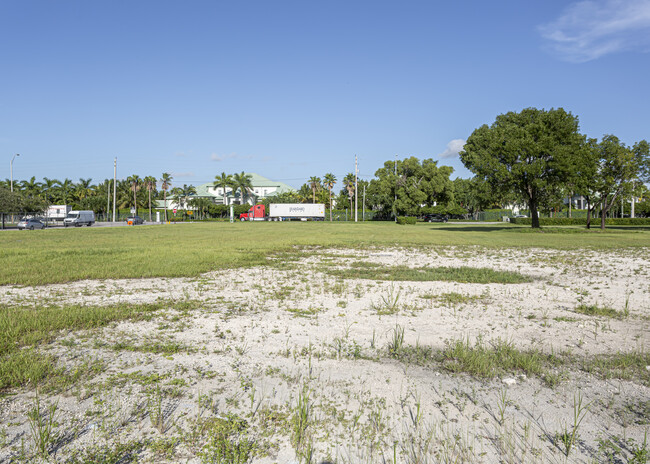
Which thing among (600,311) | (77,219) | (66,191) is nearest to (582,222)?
(600,311)

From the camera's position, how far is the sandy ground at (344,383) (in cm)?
321

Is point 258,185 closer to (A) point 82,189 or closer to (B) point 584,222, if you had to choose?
(A) point 82,189

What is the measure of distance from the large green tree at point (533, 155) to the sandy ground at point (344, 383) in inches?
1127

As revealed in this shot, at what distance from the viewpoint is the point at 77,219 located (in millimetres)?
60531

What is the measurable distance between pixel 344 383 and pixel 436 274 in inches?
309

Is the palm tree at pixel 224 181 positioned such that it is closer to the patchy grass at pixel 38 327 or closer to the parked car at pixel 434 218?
the parked car at pixel 434 218

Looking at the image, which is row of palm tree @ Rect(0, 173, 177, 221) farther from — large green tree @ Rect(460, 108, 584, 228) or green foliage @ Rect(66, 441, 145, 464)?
green foliage @ Rect(66, 441, 145, 464)

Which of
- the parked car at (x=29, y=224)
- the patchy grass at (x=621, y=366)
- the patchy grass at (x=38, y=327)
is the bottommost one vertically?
the patchy grass at (x=621, y=366)

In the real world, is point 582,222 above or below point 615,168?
below

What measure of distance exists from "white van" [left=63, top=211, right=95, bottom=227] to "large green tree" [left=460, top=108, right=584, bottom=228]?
181 ft

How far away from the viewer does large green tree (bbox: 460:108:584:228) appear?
34125 mm

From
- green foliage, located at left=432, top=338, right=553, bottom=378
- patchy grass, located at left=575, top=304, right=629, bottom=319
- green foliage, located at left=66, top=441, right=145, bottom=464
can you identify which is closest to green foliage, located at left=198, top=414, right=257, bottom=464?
green foliage, located at left=66, top=441, right=145, bottom=464

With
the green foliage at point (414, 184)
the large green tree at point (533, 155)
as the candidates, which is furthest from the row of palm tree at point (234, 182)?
the large green tree at point (533, 155)

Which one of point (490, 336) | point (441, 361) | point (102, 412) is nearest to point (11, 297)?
point (102, 412)
